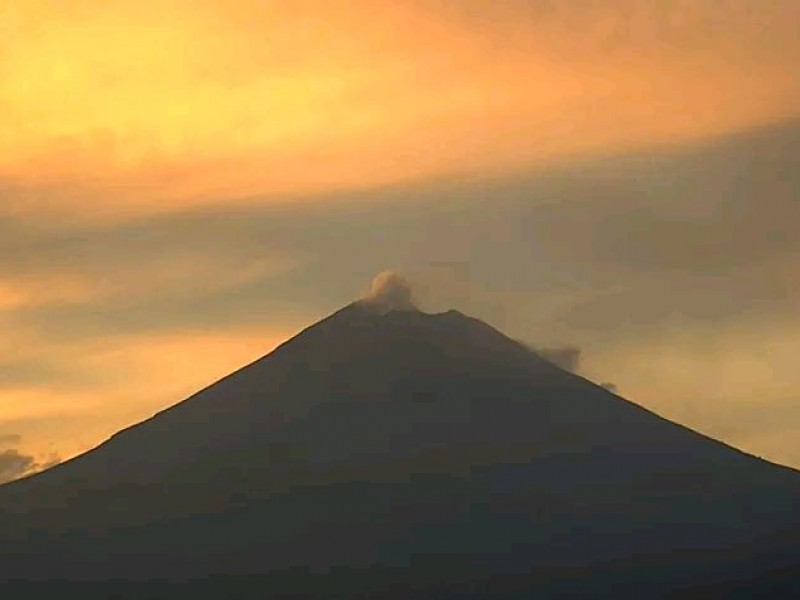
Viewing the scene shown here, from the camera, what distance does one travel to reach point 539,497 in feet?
417

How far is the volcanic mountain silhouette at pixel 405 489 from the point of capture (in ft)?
387

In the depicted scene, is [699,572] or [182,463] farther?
[182,463]

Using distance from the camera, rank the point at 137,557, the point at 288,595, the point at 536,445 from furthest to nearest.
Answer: the point at 536,445, the point at 137,557, the point at 288,595

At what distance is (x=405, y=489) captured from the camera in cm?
12694

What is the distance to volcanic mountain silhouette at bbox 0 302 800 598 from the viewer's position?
4638 inches

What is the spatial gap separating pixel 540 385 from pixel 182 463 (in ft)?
96.9

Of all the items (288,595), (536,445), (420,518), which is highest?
(536,445)

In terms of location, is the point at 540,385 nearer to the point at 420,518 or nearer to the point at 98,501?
the point at 420,518

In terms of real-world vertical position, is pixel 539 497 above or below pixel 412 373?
below

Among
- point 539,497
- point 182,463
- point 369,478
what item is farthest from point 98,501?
point 539,497

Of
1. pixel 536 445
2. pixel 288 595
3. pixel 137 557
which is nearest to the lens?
pixel 288 595

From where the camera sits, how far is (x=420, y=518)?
4835 inches

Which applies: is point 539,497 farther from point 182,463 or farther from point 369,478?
point 182,463

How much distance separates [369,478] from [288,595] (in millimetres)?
16605
